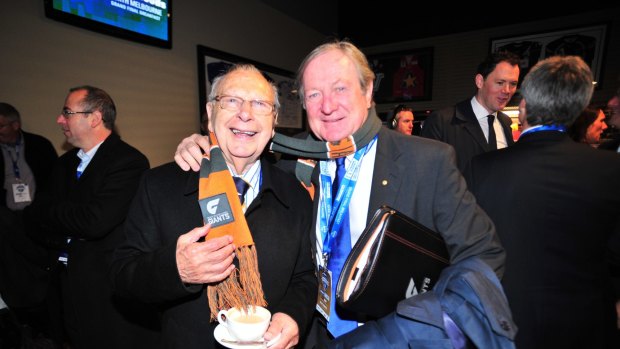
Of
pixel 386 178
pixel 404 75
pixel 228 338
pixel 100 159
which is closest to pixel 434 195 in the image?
pixel 386 178

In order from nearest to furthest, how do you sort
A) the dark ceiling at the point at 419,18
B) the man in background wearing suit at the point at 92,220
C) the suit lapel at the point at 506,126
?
the man in background wearing suit at the point at 92,220 < the suit lapel at the point at 506,126 < the dark ceiling at the point at 419,18

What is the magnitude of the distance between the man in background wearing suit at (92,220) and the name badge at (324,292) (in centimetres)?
146

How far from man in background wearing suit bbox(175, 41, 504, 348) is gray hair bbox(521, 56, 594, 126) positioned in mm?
655

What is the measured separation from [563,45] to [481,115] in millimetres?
3893

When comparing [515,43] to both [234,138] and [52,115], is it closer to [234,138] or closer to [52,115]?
[234,138]

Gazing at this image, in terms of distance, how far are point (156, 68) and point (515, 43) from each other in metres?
5.81

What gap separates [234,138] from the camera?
131 cm

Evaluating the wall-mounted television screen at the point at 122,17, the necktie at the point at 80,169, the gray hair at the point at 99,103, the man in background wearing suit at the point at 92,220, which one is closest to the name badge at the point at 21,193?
the man in background wearing suit at the point at 92,220

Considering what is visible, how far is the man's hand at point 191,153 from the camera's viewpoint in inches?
51.4

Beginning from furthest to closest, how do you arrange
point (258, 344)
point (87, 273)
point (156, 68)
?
point (156, 68) → point (87, 273) → point (258, 344)

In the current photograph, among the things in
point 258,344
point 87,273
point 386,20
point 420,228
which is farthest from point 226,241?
point 386,20

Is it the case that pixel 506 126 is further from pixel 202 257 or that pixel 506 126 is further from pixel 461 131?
pixel 202 257

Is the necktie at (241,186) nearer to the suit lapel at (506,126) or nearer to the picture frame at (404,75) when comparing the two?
the suit lapel at (506,126)

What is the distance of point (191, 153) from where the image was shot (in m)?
1.34
